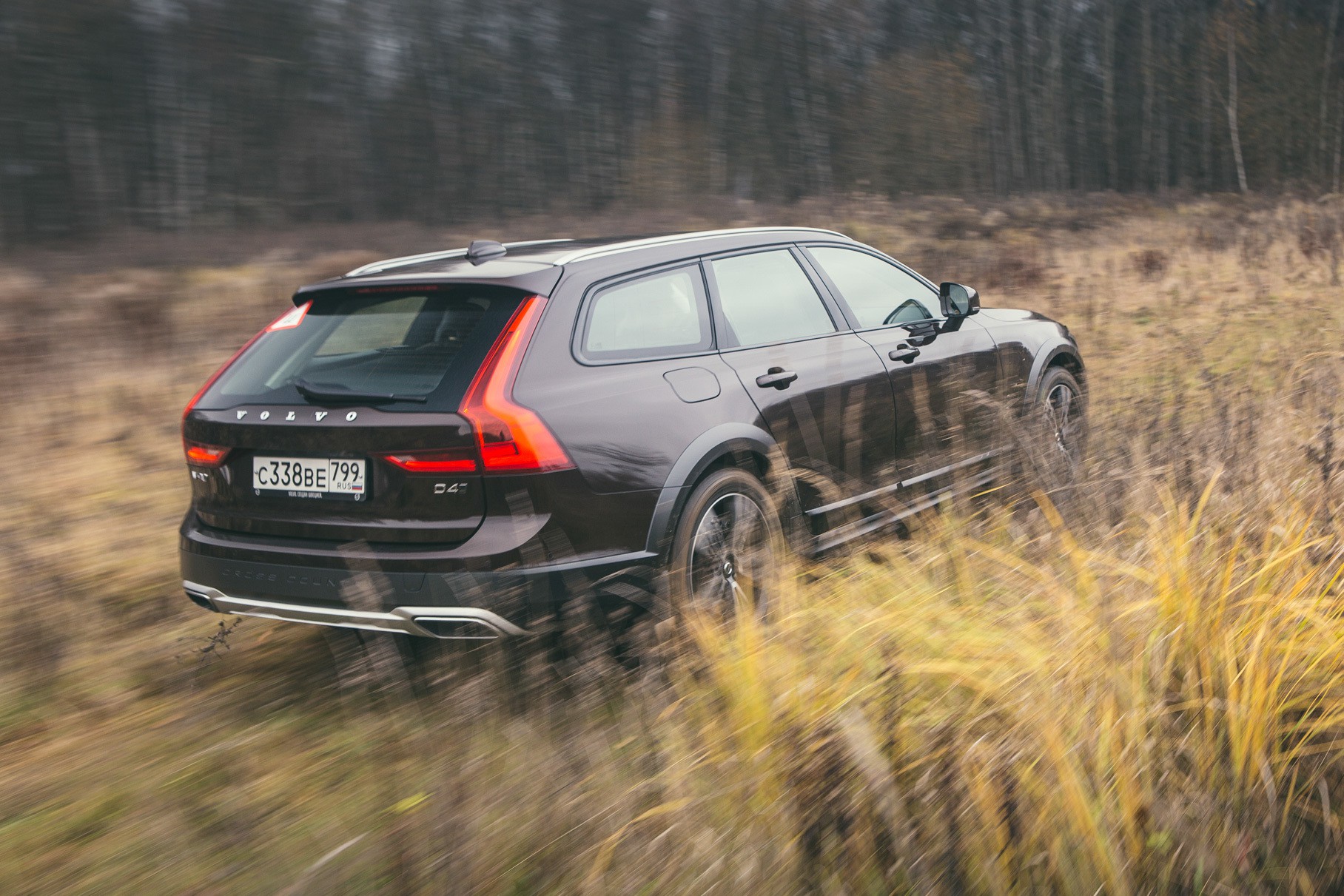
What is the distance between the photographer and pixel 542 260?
4043 mm

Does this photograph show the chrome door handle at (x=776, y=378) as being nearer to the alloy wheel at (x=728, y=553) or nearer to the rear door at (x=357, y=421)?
the alloy wheel at (x=728, y=553)

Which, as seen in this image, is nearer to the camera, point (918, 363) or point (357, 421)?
point (357, 421)

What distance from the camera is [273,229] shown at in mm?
35219

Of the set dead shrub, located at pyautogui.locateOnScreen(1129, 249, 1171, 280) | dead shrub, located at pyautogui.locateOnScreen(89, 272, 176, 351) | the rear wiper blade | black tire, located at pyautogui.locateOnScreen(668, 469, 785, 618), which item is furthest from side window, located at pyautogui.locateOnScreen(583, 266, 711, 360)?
dead shrub, located at pyautogui.locateOnScreen(1129, 249, 1171, 280)

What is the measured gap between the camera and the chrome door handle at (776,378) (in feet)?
14.2

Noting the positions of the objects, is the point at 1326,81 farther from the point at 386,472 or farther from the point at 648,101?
the point at 386,472

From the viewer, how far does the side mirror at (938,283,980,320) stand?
5418 mm

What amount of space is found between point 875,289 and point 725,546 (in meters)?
1.84

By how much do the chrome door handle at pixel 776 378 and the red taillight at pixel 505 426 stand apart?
107 centimetres

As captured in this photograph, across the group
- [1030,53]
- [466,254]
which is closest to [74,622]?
[466,254]

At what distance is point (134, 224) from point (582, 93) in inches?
625

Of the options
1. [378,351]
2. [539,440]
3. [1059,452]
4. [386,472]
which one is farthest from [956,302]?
[386,472]

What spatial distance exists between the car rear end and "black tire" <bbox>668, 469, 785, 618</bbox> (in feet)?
1.62

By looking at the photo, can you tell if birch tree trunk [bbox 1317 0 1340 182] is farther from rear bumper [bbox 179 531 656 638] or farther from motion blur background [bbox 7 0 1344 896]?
rear bumper [bbox 179 531 656 638]
